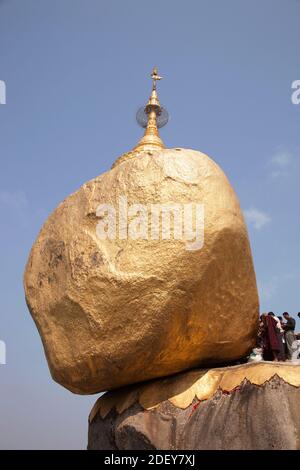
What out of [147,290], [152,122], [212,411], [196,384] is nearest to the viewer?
[212,411]

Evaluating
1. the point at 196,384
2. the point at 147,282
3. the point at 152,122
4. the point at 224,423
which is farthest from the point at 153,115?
the point at 224,423

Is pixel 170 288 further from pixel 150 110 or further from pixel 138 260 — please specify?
pixel 150 110

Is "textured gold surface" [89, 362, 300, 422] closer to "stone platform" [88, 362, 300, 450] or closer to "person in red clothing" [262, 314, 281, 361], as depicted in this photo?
"stone platform" [88, 362, 300, 450]

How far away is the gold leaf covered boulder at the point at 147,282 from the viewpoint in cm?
589

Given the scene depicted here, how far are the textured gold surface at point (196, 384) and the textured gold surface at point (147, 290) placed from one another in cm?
18

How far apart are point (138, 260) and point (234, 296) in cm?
137

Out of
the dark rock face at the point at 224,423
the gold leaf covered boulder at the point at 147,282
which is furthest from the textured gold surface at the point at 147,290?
the dark rock face at the point at 224,423

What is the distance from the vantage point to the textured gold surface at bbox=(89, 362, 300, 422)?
5418 mm

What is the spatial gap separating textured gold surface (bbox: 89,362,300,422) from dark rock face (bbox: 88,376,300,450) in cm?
7

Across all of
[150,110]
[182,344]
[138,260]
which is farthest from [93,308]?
[150,110]

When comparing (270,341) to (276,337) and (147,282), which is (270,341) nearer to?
(276,337)

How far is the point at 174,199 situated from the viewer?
6.28 m

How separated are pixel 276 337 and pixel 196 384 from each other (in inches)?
59.8

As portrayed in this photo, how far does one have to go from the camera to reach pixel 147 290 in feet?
19.2
